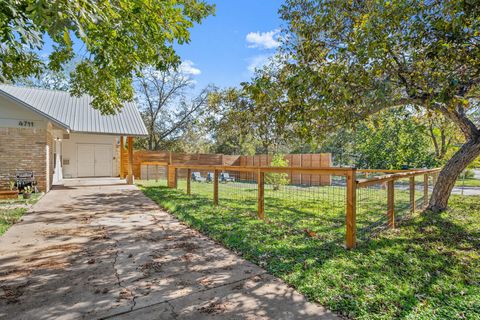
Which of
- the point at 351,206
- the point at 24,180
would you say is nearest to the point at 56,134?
the point at 24,180

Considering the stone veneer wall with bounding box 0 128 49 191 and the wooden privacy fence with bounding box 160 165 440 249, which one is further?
the stone veneer wall with bounding box 0 128 49 191

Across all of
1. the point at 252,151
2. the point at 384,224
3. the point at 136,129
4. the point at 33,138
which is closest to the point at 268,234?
the point at 384,224

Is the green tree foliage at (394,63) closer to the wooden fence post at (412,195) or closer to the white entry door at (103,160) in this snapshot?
the wooden fence post at (412,195)

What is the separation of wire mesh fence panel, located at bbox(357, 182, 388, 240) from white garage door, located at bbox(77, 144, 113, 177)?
13.4 m

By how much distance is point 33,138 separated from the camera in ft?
31.6

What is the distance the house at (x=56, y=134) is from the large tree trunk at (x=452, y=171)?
11121 mm

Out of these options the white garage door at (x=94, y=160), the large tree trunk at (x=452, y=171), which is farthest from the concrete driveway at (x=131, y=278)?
the white garage door at (x=94, y=160)

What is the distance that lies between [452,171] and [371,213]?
2.04 meters

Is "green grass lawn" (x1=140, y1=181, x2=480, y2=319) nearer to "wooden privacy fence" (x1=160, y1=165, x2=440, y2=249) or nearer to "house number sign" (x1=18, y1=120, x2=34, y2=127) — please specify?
"wooden privacy fence" (x1=160, y1=165, x2=440, y2=249)

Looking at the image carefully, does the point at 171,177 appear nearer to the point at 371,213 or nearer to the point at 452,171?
the point at 371,213

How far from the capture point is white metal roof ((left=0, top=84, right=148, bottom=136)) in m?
12.4

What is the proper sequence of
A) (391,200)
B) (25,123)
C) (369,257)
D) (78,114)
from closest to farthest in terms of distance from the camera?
(369,257), (391,200), (25,123), (78,114)

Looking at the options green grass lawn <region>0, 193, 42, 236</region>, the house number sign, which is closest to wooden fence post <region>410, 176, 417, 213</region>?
green grass lawn <region>0, 193, 42, 236</region>

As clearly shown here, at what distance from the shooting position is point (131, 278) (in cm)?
305
